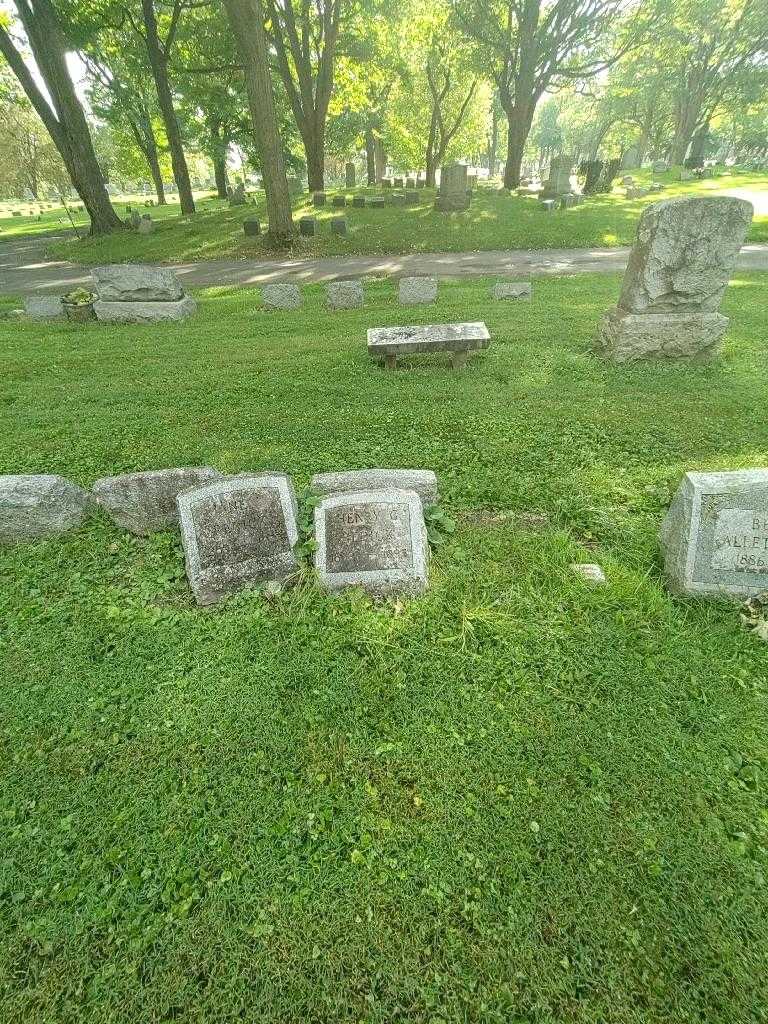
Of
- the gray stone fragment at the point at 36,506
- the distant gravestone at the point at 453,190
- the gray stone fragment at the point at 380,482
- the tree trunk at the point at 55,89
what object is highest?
the tree trunk at the point at 55,89

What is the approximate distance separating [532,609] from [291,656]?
1.58m

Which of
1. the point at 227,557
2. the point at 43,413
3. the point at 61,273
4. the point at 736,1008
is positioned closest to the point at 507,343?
the point at 227,557

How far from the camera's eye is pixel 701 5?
85.3 ft

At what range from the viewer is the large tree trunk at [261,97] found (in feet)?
42.5

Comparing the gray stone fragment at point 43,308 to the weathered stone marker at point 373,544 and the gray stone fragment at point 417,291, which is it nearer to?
the gray stone fragment at point 417,291

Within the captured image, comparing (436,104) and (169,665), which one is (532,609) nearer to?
(169,665)

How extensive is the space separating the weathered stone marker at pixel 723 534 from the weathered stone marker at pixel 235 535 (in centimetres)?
265

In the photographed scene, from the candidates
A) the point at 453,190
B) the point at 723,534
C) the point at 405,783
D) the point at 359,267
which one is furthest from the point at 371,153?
the point at 405,783

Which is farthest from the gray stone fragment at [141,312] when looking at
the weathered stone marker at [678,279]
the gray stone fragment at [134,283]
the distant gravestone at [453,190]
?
the distant gravestone at [453,190]

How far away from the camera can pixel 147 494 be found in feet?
13.3

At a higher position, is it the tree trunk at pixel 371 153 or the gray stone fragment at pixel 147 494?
the tree trunk at pixel 371 153

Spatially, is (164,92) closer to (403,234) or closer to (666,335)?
(403,234)

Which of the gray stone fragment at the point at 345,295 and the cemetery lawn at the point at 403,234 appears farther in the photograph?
the cemetery lawn at the point at 403,234

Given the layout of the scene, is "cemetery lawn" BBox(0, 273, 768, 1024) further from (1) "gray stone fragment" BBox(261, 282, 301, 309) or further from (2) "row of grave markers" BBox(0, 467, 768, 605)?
(1) "gray stone fragment" BBox(261, 282, 301, 309)
